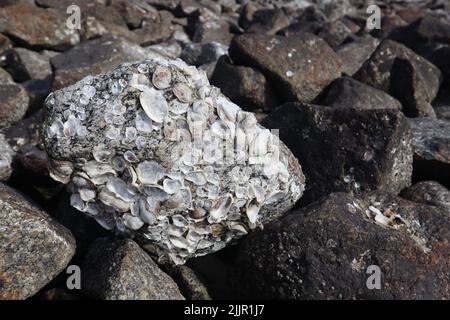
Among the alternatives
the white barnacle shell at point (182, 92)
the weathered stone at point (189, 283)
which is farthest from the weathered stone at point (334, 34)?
the weathered stone at point (189, 283)

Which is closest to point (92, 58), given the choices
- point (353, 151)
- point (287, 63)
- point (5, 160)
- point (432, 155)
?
point (5, 160)

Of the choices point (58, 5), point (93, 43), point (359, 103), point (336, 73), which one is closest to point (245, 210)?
point (359, 103)

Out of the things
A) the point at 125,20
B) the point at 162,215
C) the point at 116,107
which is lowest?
the point at 125,20

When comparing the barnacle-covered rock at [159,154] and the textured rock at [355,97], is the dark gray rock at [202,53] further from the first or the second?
the barnacle-covered rock at [159,154]

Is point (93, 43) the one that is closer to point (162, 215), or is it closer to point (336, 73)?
point (336, 73)

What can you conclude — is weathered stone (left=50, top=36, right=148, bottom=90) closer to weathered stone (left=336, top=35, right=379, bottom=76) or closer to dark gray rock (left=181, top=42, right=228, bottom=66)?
dark gray rock (left=181, top=42, right=228, bottom=66)

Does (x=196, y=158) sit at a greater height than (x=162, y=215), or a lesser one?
greater

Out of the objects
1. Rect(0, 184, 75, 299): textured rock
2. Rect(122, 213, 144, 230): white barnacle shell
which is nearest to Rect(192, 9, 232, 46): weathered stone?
Rect(122, 213, 144, 230): white barnacle shell
